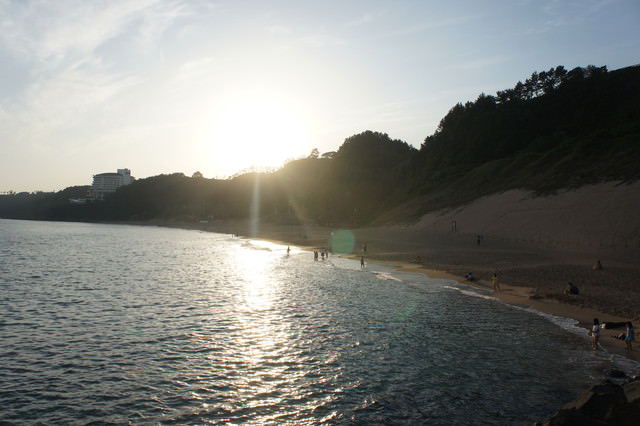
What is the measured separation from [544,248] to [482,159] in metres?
54.6

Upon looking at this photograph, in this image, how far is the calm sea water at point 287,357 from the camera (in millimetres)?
12086

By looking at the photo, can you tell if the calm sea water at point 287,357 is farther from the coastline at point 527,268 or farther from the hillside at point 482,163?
the hillside at point 482,163

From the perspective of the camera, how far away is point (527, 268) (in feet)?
109

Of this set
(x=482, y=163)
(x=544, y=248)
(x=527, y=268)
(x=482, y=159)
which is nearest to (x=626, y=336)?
(x=527, y=268)

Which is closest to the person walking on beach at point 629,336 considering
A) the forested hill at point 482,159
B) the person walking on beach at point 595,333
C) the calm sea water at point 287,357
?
the person walking on beach at point 595,333

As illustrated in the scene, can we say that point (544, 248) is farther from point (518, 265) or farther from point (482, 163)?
point (482, 163)

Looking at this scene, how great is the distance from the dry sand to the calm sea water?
3.04 m

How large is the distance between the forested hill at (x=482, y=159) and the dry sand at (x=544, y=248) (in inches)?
234

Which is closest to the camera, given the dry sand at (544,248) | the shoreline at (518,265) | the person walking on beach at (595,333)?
the person walking on beach at (595,333)

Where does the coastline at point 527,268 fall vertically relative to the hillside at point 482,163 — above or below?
below

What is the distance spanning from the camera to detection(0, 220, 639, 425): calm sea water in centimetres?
1209

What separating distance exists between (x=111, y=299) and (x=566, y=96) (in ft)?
363

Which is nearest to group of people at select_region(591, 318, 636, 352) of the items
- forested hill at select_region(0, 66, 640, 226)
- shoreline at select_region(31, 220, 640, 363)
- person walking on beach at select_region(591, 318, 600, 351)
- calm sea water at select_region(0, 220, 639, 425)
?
person walking on beach at select_region(591, 318, 600, 351)

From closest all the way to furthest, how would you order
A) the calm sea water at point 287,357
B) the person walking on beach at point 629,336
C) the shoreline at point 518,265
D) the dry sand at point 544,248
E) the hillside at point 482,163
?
the calm sea water at point 287,357 → the person walking on beach at point 629,336 → the shoreline at point 518,265 → the dry sand at point 544,248 → the hillside at point 482,163
